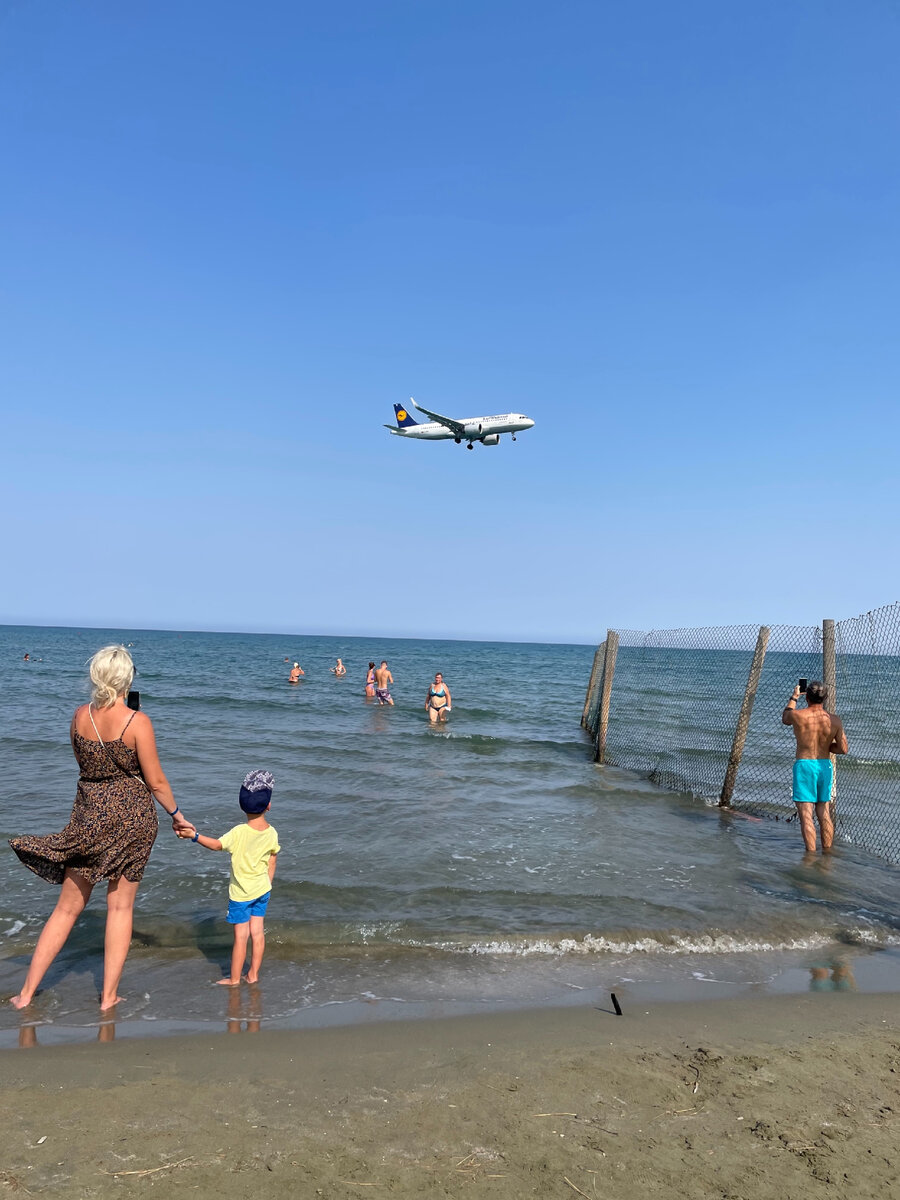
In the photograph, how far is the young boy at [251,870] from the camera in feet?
16.2

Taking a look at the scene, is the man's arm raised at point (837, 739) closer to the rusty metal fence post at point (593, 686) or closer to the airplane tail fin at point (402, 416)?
the rusty metal fence post at point (593, 686)

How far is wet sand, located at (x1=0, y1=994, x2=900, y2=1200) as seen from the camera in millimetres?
2861

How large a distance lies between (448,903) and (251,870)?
2.59m

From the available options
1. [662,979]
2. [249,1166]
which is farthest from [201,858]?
[249,1166]

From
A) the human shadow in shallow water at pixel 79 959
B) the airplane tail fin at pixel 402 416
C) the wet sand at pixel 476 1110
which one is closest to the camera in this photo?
the wet sand at pixel 476 1110

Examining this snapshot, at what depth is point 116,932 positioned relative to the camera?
4496 millimetres

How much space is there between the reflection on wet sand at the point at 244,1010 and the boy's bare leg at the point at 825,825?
21.1 ft

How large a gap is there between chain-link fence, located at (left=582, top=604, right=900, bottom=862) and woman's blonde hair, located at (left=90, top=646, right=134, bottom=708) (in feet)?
23.2

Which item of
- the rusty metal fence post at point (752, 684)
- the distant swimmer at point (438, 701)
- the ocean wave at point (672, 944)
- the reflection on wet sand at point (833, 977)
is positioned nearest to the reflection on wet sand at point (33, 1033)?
the ocean wave at point (672, 944)

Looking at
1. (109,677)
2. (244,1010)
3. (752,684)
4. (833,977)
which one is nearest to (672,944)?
(833,977)

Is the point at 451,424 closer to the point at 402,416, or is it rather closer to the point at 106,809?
the point at 402,416

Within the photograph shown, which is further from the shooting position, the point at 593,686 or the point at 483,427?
the point at 483,427

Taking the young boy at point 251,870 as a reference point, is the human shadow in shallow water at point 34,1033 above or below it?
below

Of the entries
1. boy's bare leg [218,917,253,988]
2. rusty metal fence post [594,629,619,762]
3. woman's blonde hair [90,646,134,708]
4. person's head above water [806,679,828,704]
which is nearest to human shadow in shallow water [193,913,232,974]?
boy's bare leg [218,917,253,988]
